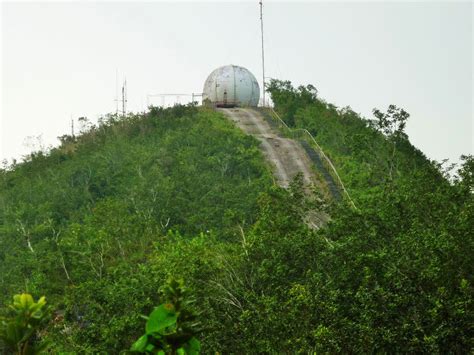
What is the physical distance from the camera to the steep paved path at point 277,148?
116 ft

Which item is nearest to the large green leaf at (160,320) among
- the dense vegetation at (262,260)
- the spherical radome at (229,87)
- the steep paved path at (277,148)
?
the dense vegetation at (262,260)

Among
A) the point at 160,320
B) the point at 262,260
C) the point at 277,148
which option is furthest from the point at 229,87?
the point at 160,320

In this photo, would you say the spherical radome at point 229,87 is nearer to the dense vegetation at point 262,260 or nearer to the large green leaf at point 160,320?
the dense vegetation at point 262,260

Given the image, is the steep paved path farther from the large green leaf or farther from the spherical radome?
the large green leaf

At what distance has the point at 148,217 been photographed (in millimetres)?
28938

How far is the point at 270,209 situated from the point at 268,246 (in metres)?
2.37

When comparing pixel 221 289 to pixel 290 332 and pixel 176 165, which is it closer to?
pixel 290 332

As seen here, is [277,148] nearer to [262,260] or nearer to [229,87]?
[229,87]

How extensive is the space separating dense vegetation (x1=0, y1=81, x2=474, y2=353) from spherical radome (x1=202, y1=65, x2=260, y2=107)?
15.3 meters

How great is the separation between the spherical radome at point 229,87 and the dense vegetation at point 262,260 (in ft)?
50.0

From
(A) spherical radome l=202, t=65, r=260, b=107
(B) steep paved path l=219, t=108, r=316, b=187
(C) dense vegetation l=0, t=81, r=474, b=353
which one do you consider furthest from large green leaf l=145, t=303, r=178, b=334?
(A) spherical radome l=202, t=65, r=260, b=107

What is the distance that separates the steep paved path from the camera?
35438 mm

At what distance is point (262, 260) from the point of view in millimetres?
17938

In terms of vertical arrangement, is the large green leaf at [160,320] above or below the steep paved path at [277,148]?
below
